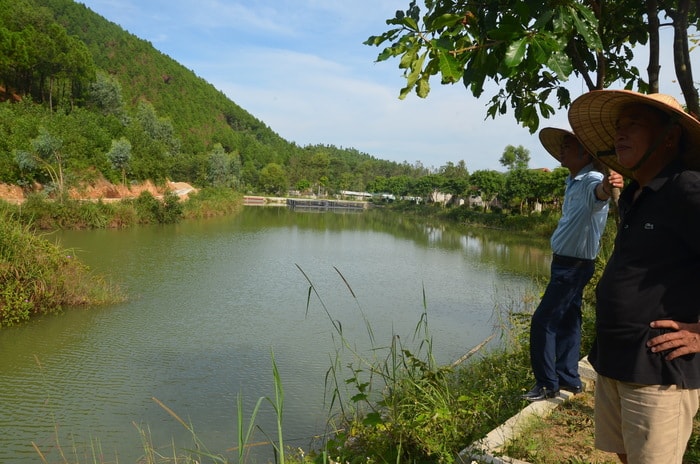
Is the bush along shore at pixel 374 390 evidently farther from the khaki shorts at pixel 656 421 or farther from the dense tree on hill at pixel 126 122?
the dense tree on hill at pixel 126 122

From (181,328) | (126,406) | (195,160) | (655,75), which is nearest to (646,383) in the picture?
(655,75)

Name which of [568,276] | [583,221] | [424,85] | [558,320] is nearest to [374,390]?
[558,320]

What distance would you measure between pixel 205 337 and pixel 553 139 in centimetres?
488

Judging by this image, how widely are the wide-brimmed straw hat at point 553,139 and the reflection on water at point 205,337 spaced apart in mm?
1171

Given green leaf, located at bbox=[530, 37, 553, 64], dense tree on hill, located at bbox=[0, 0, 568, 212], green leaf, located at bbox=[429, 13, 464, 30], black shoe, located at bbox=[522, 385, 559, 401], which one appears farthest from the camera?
dense tree on hill, located at bbox=[0, 0, 568, 212]

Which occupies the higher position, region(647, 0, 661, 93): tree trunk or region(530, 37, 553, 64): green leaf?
region(647, 0, 661, 93): tree trunk

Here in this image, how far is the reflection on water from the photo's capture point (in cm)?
394

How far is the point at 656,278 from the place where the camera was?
1210 millimetres

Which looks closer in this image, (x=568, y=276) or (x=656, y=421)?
(x=656, y=421)

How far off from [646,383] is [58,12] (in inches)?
3267

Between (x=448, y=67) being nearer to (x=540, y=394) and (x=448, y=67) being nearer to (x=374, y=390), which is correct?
(x=540, y=394)

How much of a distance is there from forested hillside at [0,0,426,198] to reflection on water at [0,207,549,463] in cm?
946

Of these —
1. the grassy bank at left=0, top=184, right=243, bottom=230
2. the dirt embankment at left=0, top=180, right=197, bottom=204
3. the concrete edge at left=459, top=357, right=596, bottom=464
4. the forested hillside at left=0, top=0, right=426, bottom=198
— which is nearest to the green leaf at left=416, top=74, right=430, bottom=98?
the concrete edge at left=459, top=357, right=596, bottom=464

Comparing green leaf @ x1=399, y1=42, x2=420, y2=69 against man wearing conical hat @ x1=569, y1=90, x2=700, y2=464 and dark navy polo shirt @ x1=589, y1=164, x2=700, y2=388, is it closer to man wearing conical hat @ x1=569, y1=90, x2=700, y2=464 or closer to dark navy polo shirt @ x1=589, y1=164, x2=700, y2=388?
man wearing conical hat @ x1=569, y1=90, x2=700, y2=464
